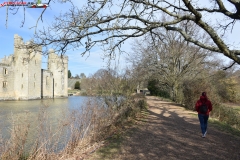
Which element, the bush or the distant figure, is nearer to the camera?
the distant figure

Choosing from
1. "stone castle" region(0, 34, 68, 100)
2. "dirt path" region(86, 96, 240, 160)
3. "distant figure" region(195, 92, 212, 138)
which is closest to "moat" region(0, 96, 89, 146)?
"dirt path" region(86, 96, 240, 160)

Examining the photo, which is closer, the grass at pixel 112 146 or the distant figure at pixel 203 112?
the grass at pixel 112 146

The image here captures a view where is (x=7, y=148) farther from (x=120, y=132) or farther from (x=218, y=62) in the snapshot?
(x=218, y=62)

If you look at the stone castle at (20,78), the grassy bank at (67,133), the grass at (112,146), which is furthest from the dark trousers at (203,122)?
the stone castle at (20,78)

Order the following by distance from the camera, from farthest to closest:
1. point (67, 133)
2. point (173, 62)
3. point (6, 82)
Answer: point (6, 82) < point (173, 62) < point (67, 133)

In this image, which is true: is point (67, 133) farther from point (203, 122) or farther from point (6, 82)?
point (6, 82)

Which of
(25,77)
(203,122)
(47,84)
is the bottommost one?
(203,122)

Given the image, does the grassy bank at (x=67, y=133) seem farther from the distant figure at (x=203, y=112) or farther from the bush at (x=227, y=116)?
the bush at (x=227, y=116)

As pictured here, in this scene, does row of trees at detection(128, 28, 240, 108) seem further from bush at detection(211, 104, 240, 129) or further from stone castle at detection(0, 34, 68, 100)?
stone castle at detection(0, 34, 68, 100)

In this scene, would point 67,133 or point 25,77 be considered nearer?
point 67,133

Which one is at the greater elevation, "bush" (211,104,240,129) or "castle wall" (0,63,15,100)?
"castle wall" (0,63,15,100)

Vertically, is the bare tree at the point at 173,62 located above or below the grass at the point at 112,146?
above

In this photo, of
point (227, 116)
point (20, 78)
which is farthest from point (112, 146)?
point (20, 78)

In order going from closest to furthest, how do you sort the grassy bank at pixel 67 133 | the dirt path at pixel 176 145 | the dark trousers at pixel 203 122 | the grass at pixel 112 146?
the grassy bank at pixel 67 133
the dirt path at pixel 176 145
the grass at pixel 112 146
the dark trousers at pixel 203 122
